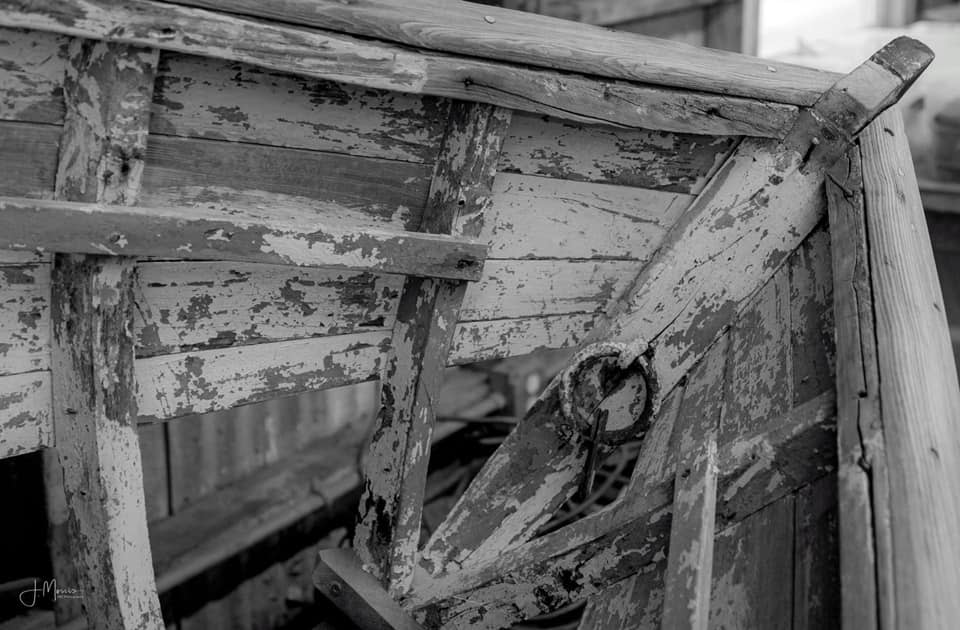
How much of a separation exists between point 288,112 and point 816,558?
0.96m

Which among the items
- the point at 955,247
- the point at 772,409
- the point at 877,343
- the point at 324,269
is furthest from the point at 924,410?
the point at 955,247

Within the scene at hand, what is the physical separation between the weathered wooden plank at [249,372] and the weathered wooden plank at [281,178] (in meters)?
0.23

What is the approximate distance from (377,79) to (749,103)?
2.33 ft

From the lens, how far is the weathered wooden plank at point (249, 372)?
1.44 m

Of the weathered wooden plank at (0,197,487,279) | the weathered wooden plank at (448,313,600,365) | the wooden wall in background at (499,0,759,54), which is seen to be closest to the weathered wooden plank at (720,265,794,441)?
the weathered wooden plank at (448,313,600,365)

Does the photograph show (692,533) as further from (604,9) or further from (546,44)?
(604,9)

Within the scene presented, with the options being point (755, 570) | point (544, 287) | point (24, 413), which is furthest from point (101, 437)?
point (755, 570)

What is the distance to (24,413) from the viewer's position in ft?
4.38

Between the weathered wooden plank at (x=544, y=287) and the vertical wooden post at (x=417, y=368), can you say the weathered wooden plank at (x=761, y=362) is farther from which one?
the vertical wooden post at (x=417, y=368)

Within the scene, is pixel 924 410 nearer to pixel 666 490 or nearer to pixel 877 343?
pixel 877 343

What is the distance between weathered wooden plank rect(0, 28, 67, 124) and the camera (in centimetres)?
119

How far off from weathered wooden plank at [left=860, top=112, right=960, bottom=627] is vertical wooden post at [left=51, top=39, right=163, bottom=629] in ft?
3.30

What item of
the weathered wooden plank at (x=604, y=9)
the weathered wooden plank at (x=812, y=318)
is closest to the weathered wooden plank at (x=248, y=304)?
the weathered wooden plank at (x=812, y=318)

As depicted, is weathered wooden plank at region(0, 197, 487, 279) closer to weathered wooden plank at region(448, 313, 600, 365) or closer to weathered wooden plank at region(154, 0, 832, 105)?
weathered wooden plank at region(448, 313, 600, 365)
